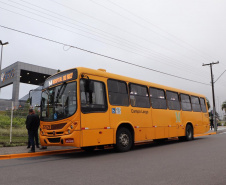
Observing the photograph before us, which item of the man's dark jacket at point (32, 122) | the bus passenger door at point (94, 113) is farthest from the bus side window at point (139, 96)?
the man's dark jacket at point (32, 122)

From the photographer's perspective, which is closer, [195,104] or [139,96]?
[139,96]

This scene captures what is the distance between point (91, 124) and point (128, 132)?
2.14 meters

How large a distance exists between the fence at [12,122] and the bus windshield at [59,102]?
288cm

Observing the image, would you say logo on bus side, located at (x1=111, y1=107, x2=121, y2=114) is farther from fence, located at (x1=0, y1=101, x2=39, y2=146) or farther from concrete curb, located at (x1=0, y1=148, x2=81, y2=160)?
fence, located at (x1=0, y1=101, x2=39, y2=146)

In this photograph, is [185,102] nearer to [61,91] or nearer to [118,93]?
[118,93]

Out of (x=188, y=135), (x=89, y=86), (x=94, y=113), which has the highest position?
(x=89, y=86)

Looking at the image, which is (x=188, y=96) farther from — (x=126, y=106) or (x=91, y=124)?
(x=91, y=124)

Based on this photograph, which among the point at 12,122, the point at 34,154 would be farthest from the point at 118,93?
the point at 12,122

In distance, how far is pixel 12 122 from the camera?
11812mm

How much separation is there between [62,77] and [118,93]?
2.34 meters

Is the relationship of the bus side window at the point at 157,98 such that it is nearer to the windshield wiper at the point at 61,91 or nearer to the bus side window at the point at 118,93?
the bus side window at the point at 118,93

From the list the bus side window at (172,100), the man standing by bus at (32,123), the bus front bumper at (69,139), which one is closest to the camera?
the bus front bumper at (69,139)

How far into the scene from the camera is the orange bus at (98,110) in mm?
8312

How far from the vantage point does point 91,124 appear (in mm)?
8500
